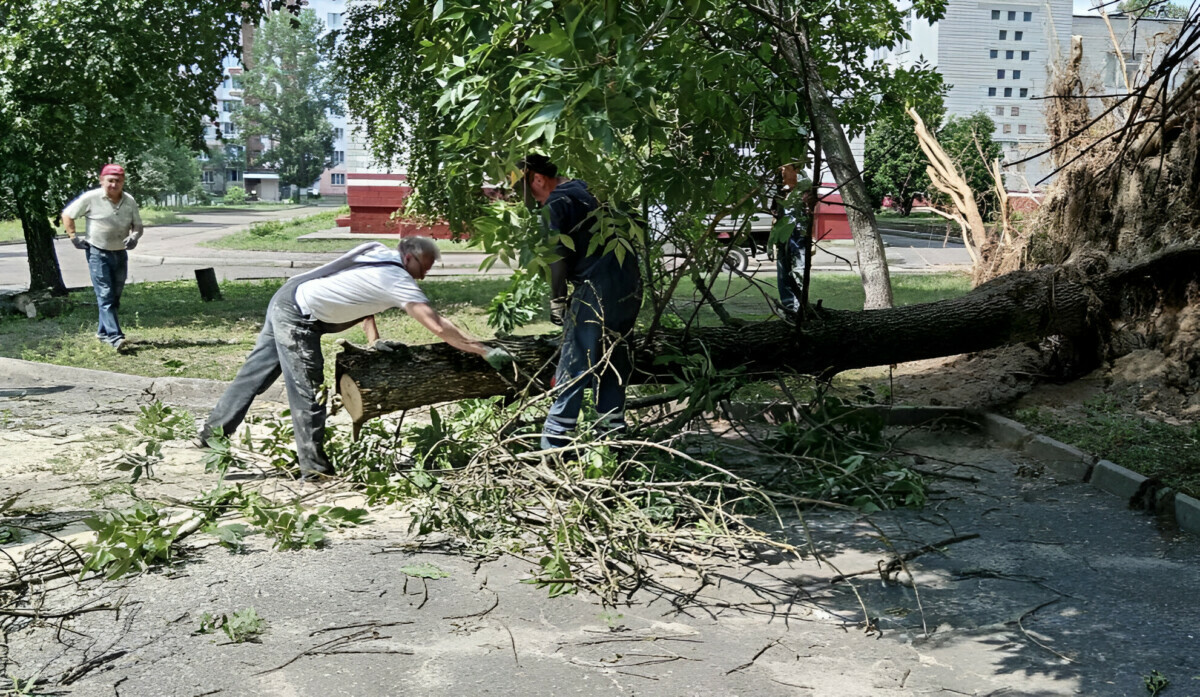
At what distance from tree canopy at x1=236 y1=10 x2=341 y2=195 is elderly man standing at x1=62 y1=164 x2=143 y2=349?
281 feet

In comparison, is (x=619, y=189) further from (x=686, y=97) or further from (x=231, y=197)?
(x=231, y=197)

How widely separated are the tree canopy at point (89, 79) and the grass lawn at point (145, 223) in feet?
45.9

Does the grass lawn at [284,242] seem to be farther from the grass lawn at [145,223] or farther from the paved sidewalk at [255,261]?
the grass lawn at [145,223]

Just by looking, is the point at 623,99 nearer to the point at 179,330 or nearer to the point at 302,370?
the point at 302,370

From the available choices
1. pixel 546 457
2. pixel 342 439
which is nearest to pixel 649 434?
pixel 546 457

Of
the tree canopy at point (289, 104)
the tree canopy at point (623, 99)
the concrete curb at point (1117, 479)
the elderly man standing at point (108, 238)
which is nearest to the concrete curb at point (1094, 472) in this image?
the concrete curb at point (1117, 479)

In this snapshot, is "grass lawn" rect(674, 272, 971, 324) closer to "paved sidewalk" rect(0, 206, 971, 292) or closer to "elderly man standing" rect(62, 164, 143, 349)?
"paved sidewalk" rect(0, 206, 971, 292)

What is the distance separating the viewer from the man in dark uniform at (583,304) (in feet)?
19.3

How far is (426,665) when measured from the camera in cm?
385

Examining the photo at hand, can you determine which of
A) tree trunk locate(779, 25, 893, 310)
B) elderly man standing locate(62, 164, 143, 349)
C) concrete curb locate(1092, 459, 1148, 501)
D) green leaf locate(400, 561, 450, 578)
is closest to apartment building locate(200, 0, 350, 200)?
elderly man standing locate(62, 164, 143, 349)

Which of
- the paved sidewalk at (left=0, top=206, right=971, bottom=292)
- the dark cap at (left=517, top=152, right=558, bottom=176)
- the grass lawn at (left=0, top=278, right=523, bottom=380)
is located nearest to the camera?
the dark cap at (left=517, top=152, right=558, bottom=176)

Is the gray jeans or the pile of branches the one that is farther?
the gray jeans

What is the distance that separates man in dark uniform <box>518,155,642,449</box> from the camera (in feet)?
19.3

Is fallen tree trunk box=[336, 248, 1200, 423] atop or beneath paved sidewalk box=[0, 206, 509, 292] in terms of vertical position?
atop
